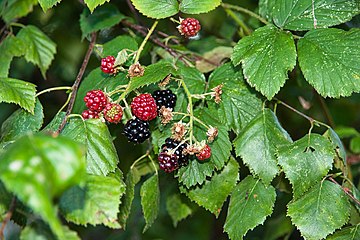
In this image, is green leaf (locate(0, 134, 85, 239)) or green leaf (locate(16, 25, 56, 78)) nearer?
green leaf (locate(0, 134, 85, 239))

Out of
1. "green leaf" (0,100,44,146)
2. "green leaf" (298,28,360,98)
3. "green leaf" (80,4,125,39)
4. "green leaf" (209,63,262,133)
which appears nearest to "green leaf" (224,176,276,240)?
"green leaf" (209,63,262,133)

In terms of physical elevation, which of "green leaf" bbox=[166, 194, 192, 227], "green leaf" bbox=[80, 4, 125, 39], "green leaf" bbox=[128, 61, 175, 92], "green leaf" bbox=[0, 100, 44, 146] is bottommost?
"green leaf" bbox=[166, 194, 192, 227]

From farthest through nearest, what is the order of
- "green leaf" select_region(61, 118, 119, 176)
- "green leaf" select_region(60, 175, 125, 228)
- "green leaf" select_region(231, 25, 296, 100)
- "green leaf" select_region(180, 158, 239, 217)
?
1. "green leaf" select_region(180, 158, 239, 217)
2. "green leaf" select_region(231, 25, 296, 100)
3. "green leaf" select_region(61, 118, 119, 176)
4. "green leaf" select_region(60, 175, 125, 228)

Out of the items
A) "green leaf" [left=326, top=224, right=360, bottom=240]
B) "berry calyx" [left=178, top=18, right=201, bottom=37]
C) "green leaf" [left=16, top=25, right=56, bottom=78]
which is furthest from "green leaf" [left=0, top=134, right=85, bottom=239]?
"green leaf" [left=16, top=25, right=56, bottom=78]

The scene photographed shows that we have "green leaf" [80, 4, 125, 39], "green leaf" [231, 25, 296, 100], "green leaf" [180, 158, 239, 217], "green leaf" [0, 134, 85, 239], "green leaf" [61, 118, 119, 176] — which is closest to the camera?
"green leaf" [0, 134, 85, 239]

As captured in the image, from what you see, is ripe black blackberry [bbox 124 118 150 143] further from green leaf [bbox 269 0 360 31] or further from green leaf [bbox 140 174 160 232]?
green leaf [bbox 269 0 360 31]

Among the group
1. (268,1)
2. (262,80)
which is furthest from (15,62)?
(262,80)

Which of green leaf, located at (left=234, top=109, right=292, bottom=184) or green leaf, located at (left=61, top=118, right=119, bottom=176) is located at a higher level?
green leaf, located at (left=61, top=118, right=119, bottom=176)
